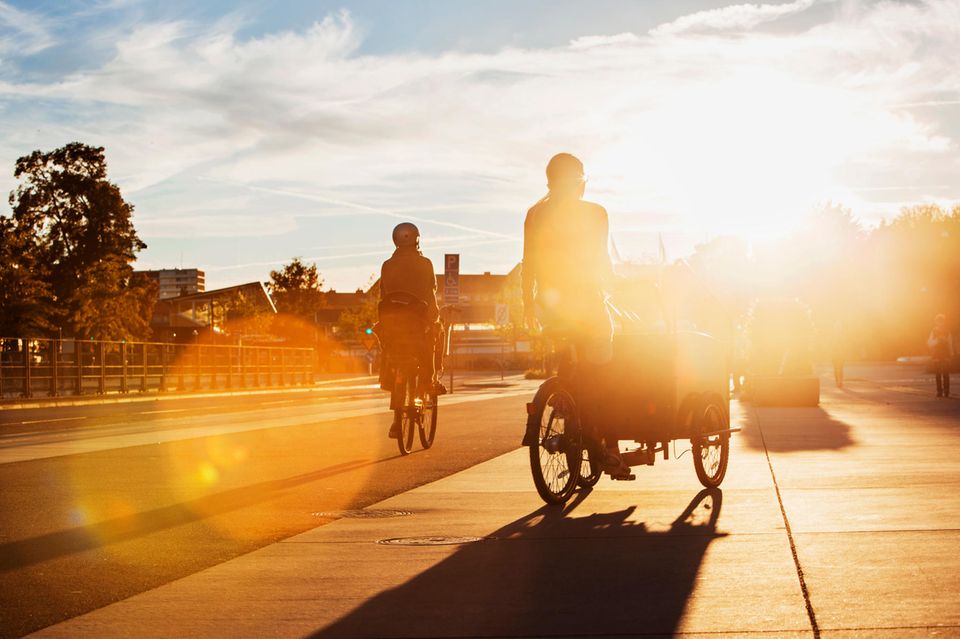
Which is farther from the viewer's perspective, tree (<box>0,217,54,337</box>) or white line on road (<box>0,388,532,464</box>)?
tree (<box>0,217,54,337</box>)

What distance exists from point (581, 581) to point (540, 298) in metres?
2.80

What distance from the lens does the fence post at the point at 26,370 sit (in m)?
32.5

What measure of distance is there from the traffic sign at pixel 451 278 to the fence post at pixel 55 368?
10177 mm

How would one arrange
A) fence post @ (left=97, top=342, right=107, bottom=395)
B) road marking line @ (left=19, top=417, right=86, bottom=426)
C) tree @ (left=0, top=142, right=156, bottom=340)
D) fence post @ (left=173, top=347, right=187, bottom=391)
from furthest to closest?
tree @ (left=0, top=142, right=156, bottom=340), fence post @ (left=173, top=347, right=187, bottom=391), fence post @ (left=97, top=342, right=107, bottom=395), road marking line @ (left=19, top=417, right=86, bottom=426)

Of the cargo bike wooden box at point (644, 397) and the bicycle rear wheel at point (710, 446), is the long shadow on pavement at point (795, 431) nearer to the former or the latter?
the bicycle rear wheel at point (710, 446)

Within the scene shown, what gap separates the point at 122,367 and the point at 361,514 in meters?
31.1

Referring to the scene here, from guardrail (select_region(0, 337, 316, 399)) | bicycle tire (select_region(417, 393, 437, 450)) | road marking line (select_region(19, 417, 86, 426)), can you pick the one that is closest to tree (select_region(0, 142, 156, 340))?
guardrail (select_region(0, 337, 316, 399))

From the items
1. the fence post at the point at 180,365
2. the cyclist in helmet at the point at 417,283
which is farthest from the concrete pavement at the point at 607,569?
the fence post at the point at 180,365

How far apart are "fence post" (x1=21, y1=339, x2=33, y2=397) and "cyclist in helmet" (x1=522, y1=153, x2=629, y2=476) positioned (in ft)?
89.3

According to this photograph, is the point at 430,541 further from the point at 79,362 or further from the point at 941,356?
the point at 79,362

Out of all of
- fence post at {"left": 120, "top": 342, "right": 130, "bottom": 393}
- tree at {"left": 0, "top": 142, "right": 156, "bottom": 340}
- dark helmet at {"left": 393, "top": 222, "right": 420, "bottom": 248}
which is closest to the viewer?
dark helmet at {"left": 393, "top": 222, "right": 420, "bottom": 248}

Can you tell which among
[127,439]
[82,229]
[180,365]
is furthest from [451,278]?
[82,229]

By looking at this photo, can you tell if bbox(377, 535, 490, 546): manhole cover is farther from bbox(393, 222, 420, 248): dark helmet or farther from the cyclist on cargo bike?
bbox(393, 222, 420, 248): dark helmet

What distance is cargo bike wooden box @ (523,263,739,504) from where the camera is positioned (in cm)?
750
